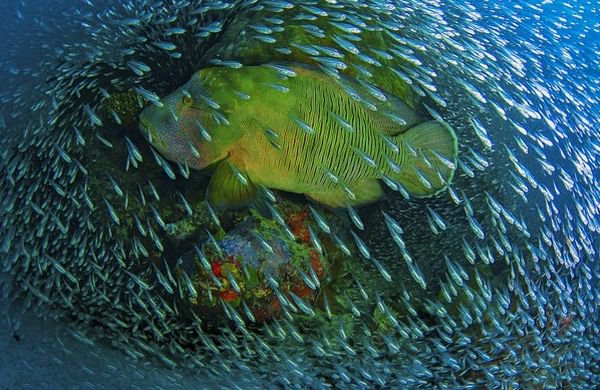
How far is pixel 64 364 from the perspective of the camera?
3.91m

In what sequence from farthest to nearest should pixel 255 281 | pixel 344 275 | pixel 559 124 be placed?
pixel 559 124
pixel 344 275
pixel 255 281

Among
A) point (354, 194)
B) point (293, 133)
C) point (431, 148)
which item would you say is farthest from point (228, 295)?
point (431, 148)

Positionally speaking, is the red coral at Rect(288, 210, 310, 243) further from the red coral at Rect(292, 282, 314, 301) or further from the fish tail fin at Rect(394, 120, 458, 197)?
the fish tail fin at Rect(394, 120, 458, 197)

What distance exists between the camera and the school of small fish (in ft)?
12.5

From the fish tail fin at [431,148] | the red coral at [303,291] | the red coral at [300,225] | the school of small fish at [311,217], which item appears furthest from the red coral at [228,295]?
the fish tail fin at [431,148]

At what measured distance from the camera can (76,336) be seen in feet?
13.1

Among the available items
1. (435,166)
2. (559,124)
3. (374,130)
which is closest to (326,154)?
(374,130)

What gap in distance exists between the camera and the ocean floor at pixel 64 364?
378cm

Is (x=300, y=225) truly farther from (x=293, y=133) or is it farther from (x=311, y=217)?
(x=293, y=133)

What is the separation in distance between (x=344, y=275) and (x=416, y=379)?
1.22m

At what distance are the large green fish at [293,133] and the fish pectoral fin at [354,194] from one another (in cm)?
17

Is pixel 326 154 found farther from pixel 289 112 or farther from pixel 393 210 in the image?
pixel 393 210

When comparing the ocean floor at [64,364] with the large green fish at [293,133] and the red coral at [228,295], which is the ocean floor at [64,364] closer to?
the red coral at [228,295]

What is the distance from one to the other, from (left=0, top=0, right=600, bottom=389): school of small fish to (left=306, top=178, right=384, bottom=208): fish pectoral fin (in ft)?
0.70
